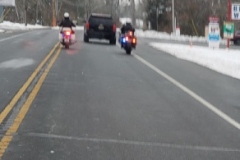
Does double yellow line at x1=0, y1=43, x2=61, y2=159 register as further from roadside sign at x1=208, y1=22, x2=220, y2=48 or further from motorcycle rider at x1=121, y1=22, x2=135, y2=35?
roadside sign at x1=208, y1=22, x2=220, y2=48

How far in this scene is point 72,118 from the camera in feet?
34.9

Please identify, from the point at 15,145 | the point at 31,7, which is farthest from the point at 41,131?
the point at 31,7

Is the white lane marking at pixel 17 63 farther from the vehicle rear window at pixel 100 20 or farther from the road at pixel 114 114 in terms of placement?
the vehicle rear window at pixel 100 20

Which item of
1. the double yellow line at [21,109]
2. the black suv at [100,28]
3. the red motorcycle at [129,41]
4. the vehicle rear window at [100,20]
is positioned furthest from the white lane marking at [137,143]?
the vehicle rear window at [100,20]

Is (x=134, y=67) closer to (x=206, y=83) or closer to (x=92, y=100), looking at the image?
(x=206, y=83)

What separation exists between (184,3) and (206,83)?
5565cm

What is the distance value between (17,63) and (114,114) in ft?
31.7

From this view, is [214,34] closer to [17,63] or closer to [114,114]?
[17,63]

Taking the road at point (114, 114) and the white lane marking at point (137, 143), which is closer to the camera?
the road at point (114, 114)

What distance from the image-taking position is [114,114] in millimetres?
11344

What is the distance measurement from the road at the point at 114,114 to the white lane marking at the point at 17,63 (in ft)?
0.22

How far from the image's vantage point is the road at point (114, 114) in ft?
27.9

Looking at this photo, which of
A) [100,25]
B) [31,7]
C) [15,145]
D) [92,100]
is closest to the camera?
[15,145]

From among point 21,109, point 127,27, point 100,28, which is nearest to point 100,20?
point 100,28
